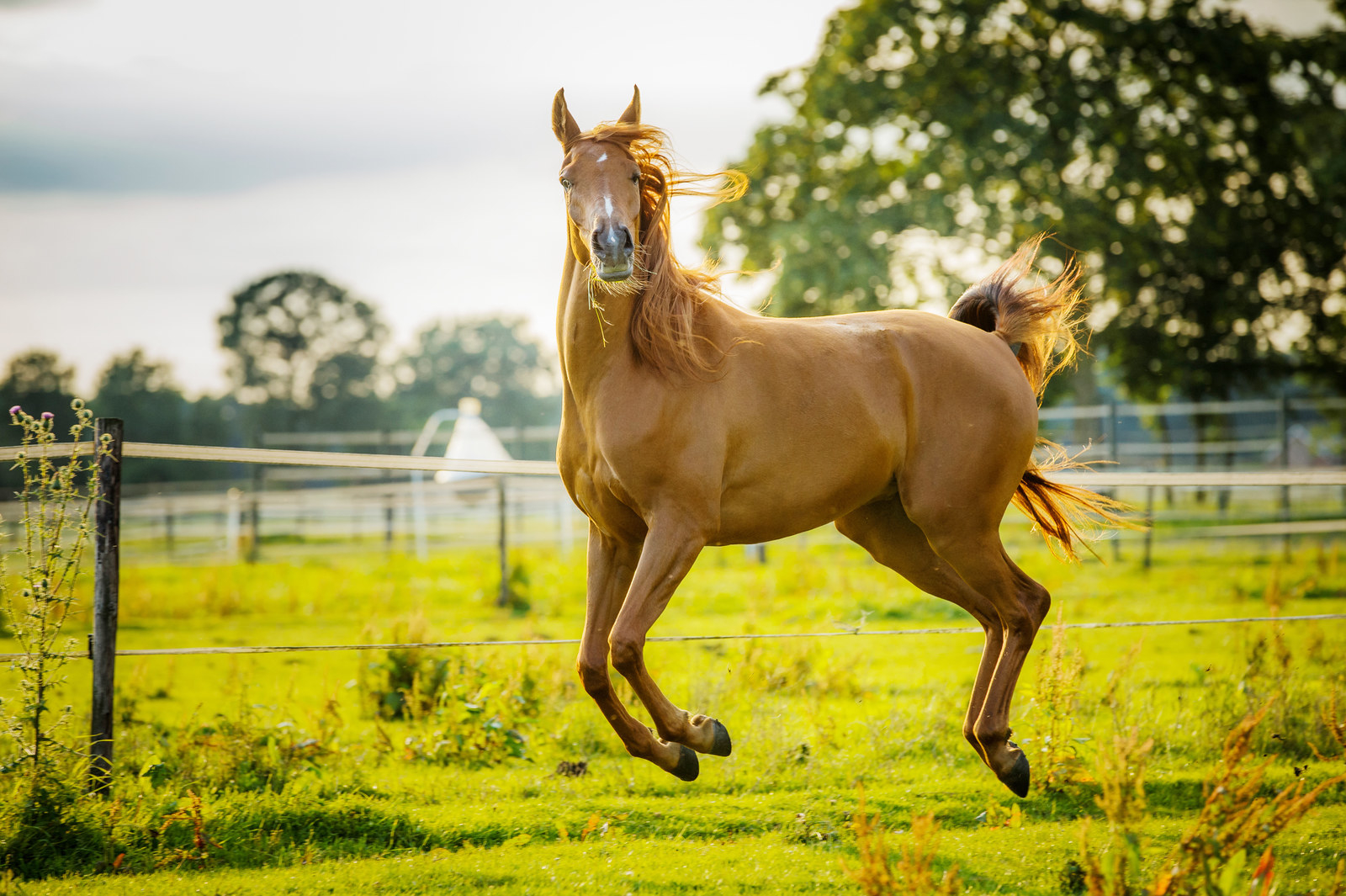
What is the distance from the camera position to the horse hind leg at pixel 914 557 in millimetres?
4168

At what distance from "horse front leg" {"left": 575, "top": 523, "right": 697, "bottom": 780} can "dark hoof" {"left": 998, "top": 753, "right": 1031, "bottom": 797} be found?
1.35 metres

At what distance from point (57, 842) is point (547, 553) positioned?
38.7ft

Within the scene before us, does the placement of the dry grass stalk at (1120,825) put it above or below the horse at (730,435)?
below

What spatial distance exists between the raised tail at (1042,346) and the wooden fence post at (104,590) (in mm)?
4028

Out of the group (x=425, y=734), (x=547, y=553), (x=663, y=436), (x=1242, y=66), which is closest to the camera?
(x=663, y=436)

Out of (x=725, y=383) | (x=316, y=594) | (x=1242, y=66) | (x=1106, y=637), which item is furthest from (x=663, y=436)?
(x=1242, y=66)

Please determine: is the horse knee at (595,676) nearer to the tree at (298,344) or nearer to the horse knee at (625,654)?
the horse knee at (625,654)

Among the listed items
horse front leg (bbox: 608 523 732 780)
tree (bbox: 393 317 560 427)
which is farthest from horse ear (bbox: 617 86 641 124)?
tree (bbox: 393 317 560 427)

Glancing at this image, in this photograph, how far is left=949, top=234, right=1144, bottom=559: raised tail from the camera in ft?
14.5

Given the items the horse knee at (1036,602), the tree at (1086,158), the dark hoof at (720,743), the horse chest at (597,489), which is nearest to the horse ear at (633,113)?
the horse chest at (597,489)

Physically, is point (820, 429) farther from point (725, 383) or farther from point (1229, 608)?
point (1229, 608)

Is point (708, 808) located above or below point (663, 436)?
below

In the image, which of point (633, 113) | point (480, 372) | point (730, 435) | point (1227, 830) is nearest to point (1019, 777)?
point (1227, 830)

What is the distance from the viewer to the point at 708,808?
429cm
